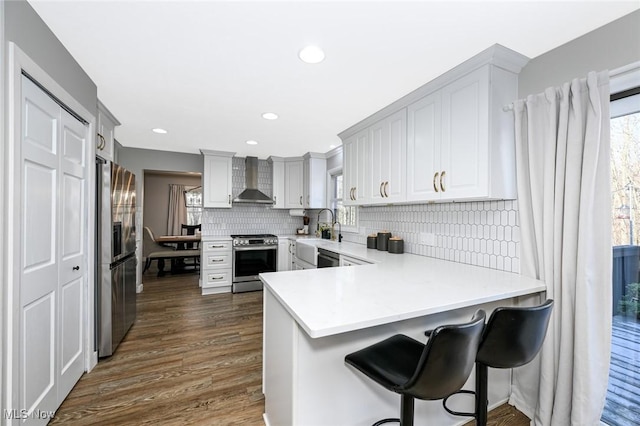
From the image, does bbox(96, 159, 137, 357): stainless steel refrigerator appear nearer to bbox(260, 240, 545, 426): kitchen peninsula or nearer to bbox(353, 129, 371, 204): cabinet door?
bbox(260, 240, 545, 426): kitchen peninsula

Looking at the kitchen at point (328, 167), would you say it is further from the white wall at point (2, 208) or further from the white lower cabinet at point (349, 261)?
the white lower cabinet at point (349, 261)

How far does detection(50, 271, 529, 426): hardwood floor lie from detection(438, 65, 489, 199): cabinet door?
1505 mm

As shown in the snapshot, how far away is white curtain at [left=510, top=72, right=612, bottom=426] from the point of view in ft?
4.72

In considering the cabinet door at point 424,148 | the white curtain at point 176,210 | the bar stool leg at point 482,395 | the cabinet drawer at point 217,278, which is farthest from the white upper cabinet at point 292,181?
the white curtain at point 176,210

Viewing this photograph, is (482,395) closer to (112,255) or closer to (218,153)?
(112,255)

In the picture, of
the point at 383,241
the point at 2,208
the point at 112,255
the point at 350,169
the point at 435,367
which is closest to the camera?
the point at 435,367

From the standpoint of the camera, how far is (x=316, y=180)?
4.85 metres

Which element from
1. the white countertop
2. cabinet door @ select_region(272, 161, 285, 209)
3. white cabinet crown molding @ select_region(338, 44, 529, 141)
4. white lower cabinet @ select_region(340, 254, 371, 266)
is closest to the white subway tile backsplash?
the white countertop

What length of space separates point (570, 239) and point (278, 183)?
4311 millimetres

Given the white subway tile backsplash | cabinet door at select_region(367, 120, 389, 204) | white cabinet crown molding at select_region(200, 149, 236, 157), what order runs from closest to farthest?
the white subway tile backsplash, cabinet door at select_region(367, 120, 389, 204), white cabinet crown molding at select_region(200, 149, 236, 157)

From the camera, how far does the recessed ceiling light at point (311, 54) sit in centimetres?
174

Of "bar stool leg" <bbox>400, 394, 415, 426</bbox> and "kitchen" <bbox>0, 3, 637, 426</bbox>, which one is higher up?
"kitchen" <bbox>0, 3, 637, 426</bbox>

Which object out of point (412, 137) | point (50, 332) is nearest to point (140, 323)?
point (50, 332)

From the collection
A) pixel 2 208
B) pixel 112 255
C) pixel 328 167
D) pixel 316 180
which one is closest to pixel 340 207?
pixel 316 180
